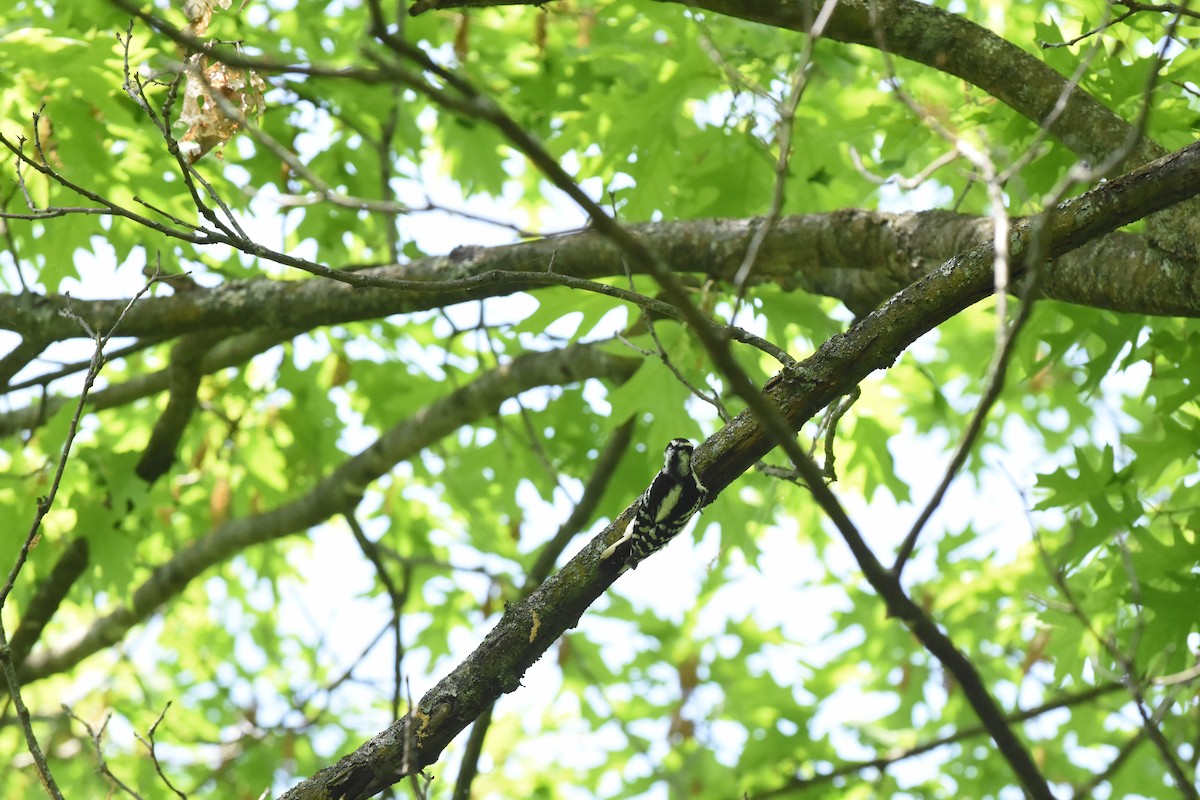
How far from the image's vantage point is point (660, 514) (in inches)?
94.1

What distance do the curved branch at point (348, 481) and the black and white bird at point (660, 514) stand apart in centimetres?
195

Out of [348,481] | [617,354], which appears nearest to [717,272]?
[617,354]

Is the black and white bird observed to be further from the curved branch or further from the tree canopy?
the curved branch

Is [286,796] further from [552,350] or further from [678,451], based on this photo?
[552,350]

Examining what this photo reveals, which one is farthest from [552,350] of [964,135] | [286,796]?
[286,796]

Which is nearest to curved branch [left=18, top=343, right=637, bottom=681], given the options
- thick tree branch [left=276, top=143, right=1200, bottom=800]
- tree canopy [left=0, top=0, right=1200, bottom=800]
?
tree canopy [left=0, top=0, right=1200, bottom=800]

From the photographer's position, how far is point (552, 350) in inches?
189

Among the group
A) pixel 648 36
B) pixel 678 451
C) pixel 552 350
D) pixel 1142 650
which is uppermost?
pixel 648 36

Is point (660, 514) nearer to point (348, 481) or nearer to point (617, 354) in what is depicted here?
point (617, 354)

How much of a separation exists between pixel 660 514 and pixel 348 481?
9.54ft

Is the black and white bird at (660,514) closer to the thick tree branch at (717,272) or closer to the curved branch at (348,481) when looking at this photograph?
the thick tree branch at (717,272)

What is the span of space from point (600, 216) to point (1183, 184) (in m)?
1.57

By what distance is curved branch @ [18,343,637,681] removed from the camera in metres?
4.71

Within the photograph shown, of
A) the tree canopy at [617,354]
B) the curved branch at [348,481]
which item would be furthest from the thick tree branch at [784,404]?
the curved branch at [348,481]
